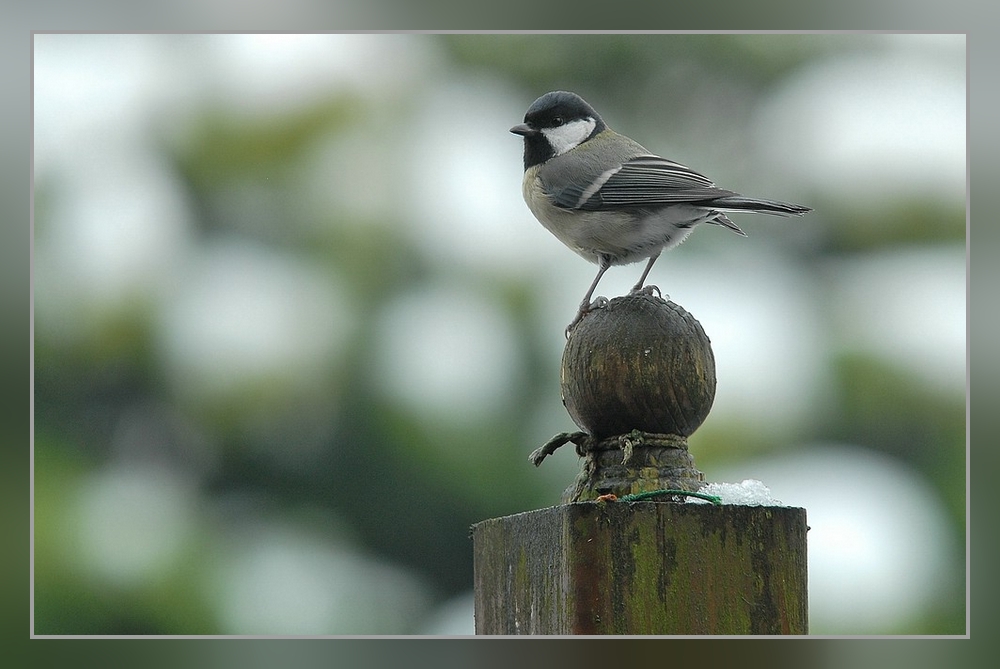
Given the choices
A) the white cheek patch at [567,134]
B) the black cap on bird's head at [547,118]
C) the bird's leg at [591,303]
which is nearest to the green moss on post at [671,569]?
the bird's leg at [591,303]

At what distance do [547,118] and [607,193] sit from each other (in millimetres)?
346

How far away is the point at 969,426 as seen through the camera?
2.36 metres

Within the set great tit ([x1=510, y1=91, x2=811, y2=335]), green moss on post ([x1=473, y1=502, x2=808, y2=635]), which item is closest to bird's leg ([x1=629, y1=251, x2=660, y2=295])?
great tit ([x1=510, y1=91, x2=811, y2=335])

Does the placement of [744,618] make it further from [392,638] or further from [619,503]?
[392,638]

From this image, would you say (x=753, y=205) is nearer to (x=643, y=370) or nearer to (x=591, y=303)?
(x=591, y=303)

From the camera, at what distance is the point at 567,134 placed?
3266mm

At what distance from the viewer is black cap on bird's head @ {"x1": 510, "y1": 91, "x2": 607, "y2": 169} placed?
306cm

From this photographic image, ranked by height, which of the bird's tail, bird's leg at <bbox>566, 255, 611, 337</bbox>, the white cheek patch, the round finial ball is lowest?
the round finial ball

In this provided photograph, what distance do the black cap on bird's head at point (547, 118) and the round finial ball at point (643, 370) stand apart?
1.30 metres

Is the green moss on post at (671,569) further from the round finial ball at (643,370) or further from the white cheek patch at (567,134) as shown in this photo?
the white cheek patch at (567,134)

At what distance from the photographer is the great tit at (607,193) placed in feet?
9.33

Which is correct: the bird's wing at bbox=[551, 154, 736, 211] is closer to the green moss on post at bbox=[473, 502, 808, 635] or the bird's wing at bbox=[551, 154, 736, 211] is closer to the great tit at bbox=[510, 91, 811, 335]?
the great tit at bbox=[510, 91, 811, 335]

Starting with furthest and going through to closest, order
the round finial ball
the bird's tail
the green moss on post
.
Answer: the bird's tail < the round finial ball < the green moss on post

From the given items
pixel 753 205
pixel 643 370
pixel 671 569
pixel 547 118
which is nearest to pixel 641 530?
pixel 671 569
